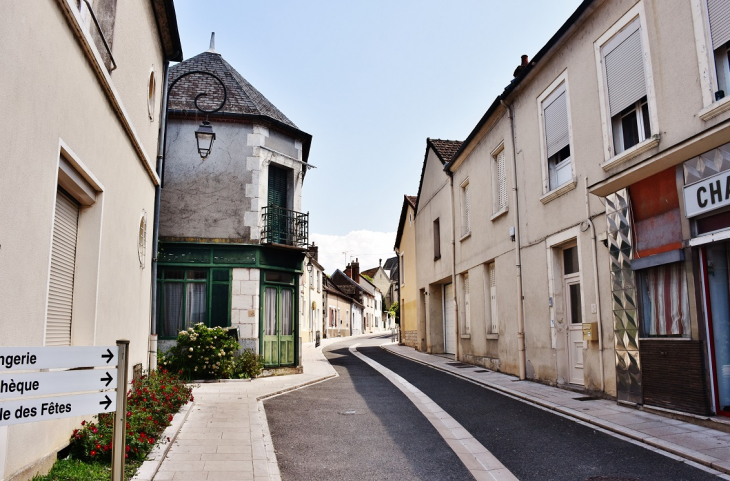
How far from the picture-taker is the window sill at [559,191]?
10203mm

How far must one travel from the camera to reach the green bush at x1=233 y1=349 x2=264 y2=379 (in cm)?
1356

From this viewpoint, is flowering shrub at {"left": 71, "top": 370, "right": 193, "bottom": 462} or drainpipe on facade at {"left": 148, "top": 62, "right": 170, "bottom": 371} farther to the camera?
drainpipe on facade at {"left": 148, "top": 62, "right": 170, "bottom": 371}

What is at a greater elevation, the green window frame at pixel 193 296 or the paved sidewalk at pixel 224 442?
the green window frame at pixel 193 296

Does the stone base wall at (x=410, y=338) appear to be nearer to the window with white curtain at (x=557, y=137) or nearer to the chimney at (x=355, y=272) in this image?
the window with white curtain at (x=557, y=137)

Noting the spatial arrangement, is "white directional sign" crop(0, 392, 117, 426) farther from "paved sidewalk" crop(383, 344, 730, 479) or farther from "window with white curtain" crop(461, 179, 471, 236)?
"window with white curtain" crop(461, 179, 471, 236)

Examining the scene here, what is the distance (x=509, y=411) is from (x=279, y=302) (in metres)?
8.00

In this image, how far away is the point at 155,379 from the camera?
30.9 feet

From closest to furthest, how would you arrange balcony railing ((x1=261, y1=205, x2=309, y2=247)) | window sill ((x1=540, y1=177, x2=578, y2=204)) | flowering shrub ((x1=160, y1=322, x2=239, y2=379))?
window sill ((x1=540, y1=177, x2=578, y2=204)) → flowering shrub ((x1=160, y1=322, x2=239, y2=379)) → balcony railing ((x1=261, y1=205, x2=309, y2=247))

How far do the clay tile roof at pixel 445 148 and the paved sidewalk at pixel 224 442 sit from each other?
38.5ft

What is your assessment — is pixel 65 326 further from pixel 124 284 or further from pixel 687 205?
pixel 687 205

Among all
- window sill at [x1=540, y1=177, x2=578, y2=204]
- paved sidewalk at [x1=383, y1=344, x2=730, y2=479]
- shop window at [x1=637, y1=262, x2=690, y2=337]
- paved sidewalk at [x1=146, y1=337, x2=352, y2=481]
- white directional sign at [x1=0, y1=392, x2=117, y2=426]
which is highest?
window sill at [x1=540, y1=177, x2=578, y2=204]

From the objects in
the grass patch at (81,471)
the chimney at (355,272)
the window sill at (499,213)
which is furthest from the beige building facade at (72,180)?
the chimney at (355,272)

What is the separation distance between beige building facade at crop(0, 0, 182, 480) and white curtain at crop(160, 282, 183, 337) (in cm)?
355

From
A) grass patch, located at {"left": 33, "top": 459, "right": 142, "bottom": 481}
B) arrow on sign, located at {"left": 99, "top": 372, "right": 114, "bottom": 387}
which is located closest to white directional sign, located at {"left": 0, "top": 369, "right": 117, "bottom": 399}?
arrow on sign, located at {"left": 99, "top": 372, "right": 114, "bottom": 387}
